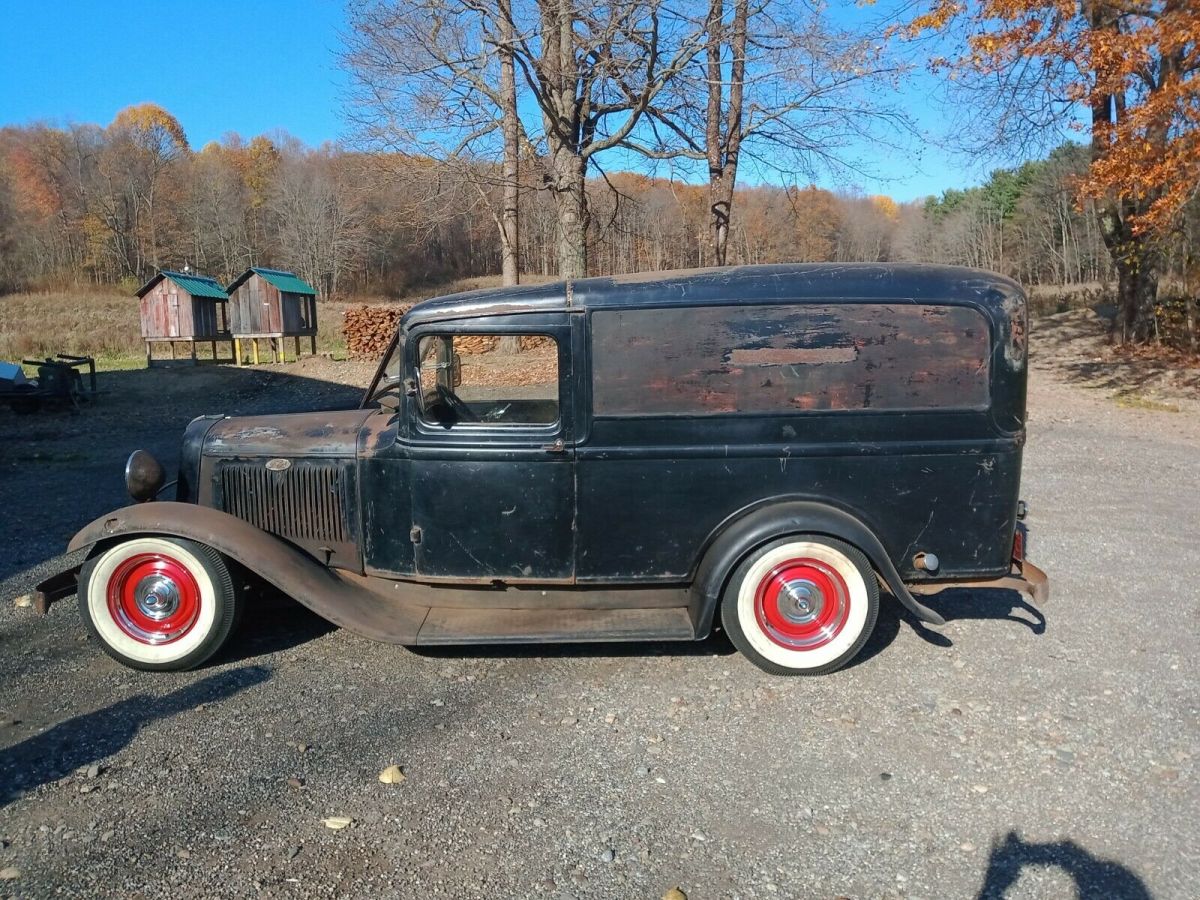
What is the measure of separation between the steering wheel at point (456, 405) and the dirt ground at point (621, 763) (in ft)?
4.12

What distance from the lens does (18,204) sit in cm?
5775

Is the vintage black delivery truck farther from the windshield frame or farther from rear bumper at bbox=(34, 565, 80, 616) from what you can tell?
the windshield frame

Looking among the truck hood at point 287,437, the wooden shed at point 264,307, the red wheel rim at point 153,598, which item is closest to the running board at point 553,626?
the truck hood at point 287,437

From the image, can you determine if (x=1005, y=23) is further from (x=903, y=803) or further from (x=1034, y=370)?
(x=903, y=803)

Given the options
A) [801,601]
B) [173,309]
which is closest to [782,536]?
[801,601]

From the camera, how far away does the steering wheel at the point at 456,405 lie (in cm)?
425

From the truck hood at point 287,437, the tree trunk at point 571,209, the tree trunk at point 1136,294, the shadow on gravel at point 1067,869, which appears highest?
the tree trunk at point 571,209

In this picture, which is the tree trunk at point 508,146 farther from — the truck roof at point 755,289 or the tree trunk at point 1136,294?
the tree trunk at point 1136,294

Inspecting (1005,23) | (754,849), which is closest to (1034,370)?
(1005,23)

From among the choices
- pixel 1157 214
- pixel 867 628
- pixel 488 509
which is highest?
pixel 1157 214

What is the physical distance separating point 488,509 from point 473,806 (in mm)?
1514

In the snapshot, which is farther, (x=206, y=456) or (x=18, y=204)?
(x=18, y=204)

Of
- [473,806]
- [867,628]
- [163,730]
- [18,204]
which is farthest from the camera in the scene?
[18,204]

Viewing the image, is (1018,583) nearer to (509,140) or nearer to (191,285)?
(509,140)
